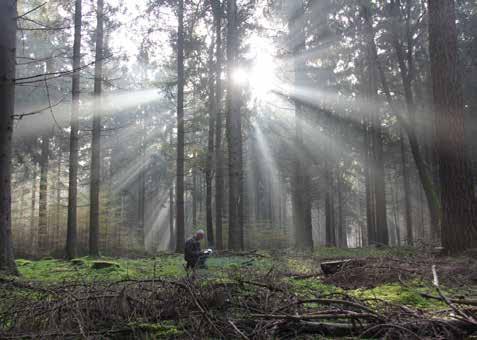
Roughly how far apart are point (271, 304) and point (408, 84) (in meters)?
14.5

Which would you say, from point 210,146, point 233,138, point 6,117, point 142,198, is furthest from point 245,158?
point 6,117

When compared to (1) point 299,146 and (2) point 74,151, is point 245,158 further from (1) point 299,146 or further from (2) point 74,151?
(2) point 74,151

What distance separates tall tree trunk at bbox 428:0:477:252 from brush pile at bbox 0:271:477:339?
193 inches

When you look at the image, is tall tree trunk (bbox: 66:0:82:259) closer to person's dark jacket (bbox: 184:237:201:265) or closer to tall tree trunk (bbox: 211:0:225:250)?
person's dark jacket (bbox: 184:237:201:265)

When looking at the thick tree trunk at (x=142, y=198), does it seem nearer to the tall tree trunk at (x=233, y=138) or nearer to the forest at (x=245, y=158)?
the forest at (x=245, y=158)

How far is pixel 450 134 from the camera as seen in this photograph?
7.68 meters

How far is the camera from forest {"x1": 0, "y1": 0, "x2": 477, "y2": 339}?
2.95 m

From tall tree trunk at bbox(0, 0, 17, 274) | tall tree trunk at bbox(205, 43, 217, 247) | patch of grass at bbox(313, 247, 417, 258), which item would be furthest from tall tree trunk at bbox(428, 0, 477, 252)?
tall tree trunk at bbox(205, 43, 217, 247)

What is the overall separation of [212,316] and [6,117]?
655 centimetres

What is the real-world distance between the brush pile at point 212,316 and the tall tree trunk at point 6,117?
14.9 feet

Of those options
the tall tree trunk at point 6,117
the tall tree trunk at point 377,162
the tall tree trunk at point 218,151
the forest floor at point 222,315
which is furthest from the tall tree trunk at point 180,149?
the forest floor at point 222,315

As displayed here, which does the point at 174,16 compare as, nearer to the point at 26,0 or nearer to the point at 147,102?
the point at 26,0

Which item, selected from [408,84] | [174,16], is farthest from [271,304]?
[174,16]

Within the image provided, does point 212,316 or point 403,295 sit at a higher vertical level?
point 212,316
